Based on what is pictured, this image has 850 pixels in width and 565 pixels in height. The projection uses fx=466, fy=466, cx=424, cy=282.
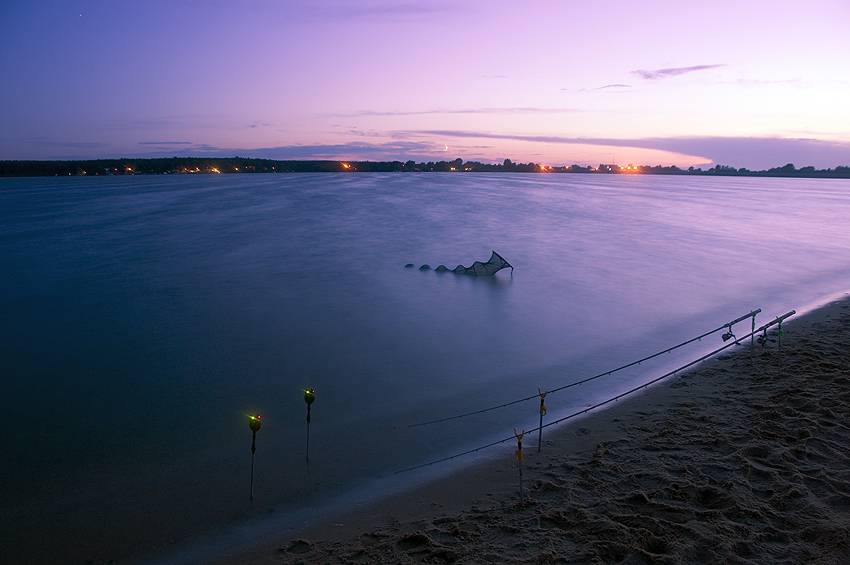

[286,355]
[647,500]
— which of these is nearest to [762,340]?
[647,500]

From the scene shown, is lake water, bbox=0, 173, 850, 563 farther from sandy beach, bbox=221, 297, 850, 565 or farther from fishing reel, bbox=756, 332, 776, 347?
fishing reel, bbox=756, 332, 776, 347

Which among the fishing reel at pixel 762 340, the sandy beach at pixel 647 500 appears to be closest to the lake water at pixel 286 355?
the sandy beach at pixel 647 500

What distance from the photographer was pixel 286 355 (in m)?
8.76

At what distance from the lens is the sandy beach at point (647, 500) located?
11.7 feet

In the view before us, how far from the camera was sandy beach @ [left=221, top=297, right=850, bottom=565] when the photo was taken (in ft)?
11.7

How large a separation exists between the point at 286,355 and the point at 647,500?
6553 millimetres

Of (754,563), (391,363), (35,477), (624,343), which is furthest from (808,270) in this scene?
(35,477)

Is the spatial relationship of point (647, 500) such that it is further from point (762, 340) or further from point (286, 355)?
point (286, 355)

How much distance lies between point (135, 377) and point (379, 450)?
15.7 feet

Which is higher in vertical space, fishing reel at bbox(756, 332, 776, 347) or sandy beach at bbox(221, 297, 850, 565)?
fishing reel at bbox(756, 332, 776, 347)

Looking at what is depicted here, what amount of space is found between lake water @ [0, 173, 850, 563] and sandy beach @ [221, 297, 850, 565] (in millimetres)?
572

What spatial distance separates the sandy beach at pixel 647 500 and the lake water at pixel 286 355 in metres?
0.57

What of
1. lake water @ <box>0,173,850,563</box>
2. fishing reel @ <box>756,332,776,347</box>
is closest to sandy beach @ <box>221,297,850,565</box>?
lake water @ <box>0,173,850,563</box>

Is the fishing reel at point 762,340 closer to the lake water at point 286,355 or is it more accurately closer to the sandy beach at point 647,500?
the lake water at point 286,355
